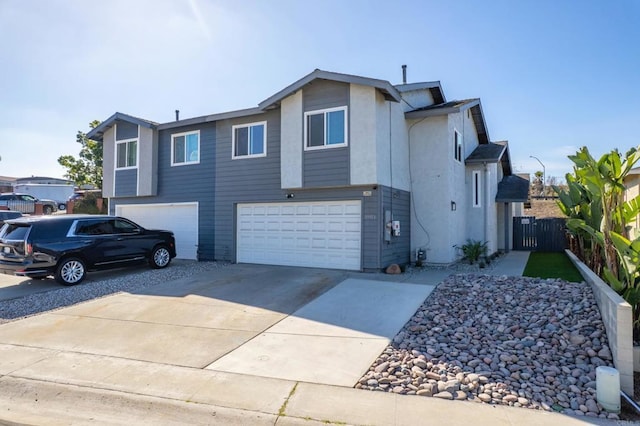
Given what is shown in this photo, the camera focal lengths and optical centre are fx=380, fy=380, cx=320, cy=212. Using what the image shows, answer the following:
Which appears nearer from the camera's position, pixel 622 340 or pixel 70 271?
pixel 622 340

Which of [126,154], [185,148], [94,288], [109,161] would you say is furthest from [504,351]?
[109,161]

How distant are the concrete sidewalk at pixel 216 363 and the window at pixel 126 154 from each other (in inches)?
331

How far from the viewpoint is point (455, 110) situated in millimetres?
12148

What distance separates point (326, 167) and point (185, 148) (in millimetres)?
6513

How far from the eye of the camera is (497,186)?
1805cm

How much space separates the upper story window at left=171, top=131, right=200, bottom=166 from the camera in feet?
47.8

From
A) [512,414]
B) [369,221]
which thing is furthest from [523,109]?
[512,414]

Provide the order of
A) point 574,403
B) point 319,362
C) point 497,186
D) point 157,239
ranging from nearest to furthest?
point 574,403 → point 319,362 → point 157,239 → point 497,186

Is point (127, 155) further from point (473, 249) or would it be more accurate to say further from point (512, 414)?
point (512, 414)

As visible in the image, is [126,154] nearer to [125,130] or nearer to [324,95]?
[125,130]

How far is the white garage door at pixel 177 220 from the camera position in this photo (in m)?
14.7

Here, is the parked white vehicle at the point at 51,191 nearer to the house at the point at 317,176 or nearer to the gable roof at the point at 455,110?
the house at the point at 317,176

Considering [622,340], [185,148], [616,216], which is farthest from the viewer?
[185,148]

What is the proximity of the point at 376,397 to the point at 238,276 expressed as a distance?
23.9 ft
